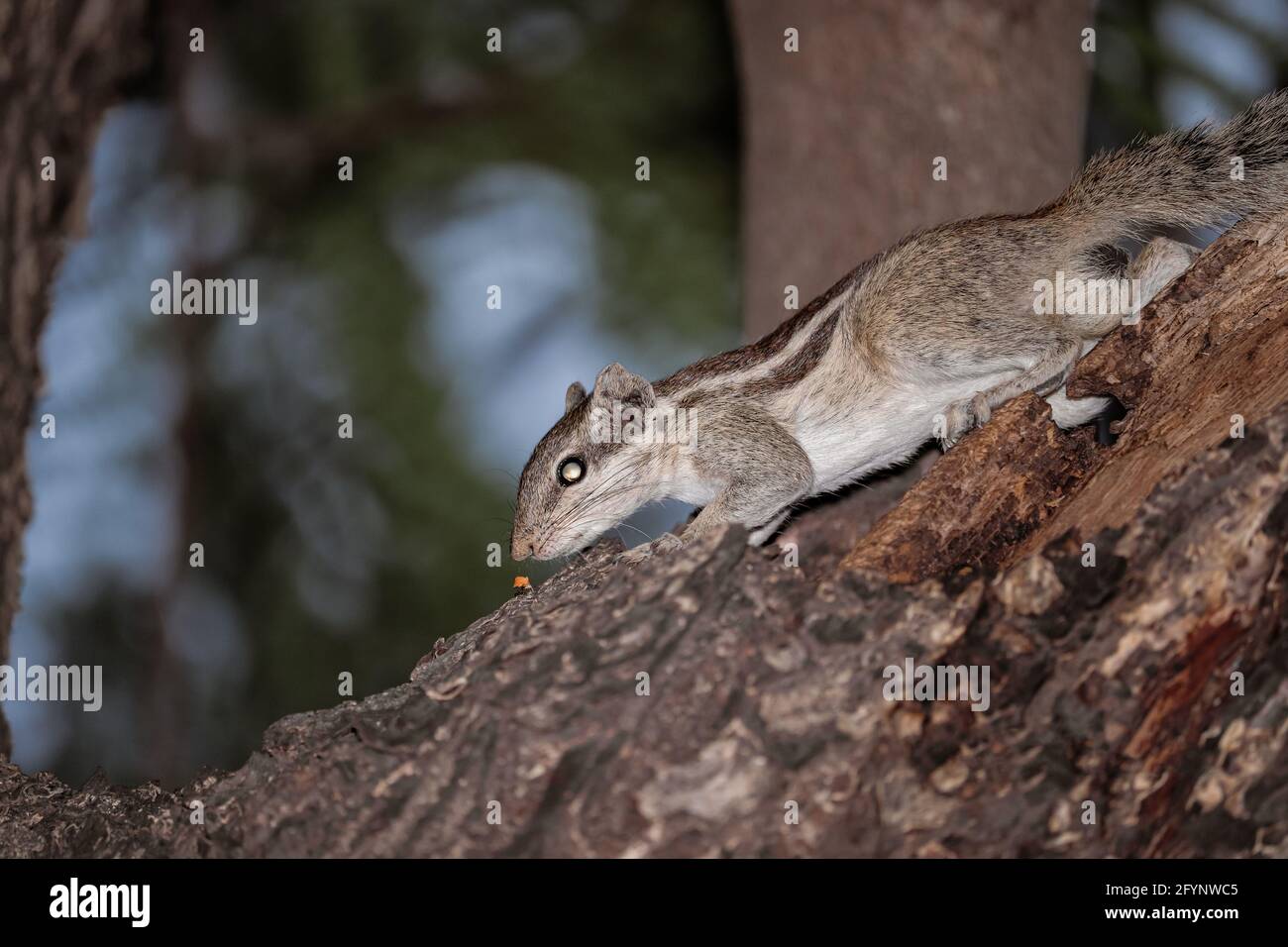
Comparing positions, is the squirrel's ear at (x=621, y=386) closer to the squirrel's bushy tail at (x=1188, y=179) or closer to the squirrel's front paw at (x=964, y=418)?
the squirrel's front paw at (x=964, y=418)

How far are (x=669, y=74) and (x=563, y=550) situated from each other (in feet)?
12.7

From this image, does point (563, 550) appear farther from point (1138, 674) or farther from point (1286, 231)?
point (1286, 231)

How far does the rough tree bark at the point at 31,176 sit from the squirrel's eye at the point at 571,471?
96.2 inches

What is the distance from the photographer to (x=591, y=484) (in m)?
5.12

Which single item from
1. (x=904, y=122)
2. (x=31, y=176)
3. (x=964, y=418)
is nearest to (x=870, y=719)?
(x=964, y=418)

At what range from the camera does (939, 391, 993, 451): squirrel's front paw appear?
456cm

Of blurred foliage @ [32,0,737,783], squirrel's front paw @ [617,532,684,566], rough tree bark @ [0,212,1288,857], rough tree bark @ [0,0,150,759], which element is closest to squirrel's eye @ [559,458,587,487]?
squirrel's front paw @ [617,532,684,566]

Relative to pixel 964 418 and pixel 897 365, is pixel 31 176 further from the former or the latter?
pixel 964 418

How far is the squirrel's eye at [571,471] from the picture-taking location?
511 cm

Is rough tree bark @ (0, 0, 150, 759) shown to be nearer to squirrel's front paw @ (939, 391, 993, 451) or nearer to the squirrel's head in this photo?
the squirrel's head

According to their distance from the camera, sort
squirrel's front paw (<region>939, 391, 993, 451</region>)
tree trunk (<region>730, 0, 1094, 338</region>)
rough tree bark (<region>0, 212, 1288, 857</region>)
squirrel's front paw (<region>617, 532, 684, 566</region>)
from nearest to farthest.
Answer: rough tree bark (<region>0, 212, 1288, 857</region>)
squirrel's front paw (<region>617, 532, 684, 566</region>)
squirrel's front paw (<region>939, 391, 993, 451</region>)
tree trunk (<region>730, 0, 1094, 338</region>)

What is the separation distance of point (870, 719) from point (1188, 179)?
2726mm

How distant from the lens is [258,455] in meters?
7.54
